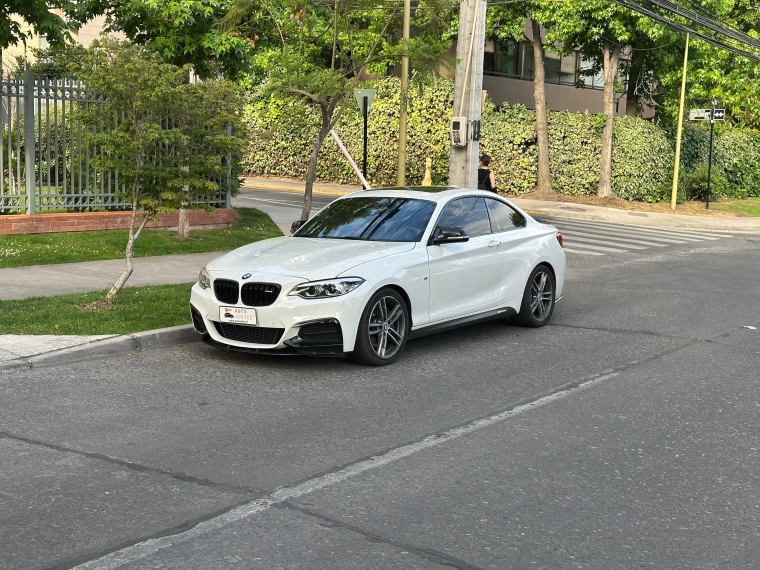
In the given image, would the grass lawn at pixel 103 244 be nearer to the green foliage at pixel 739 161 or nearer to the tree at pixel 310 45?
the tree at pixel 310 45

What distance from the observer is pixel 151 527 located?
4773mm

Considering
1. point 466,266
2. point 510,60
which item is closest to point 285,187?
point 510,60

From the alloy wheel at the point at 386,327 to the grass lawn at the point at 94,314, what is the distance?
2.18 metres

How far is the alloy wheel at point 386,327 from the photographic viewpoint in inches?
335

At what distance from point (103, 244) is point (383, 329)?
27.0 feet

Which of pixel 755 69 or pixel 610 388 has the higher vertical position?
pixel 755 69

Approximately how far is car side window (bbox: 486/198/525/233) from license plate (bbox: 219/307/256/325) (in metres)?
3.07

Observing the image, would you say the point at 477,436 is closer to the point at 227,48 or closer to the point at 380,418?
the point at 380,418

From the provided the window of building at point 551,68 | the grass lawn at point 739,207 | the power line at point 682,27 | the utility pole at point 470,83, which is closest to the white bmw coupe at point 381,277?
the utility pole at point 470,83

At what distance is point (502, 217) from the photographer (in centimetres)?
1050

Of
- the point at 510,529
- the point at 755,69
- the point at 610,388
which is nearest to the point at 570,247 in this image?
the point at 610,388

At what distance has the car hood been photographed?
835 centimetres

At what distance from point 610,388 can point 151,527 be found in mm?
4362

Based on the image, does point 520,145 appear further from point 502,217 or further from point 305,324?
point 305,324
